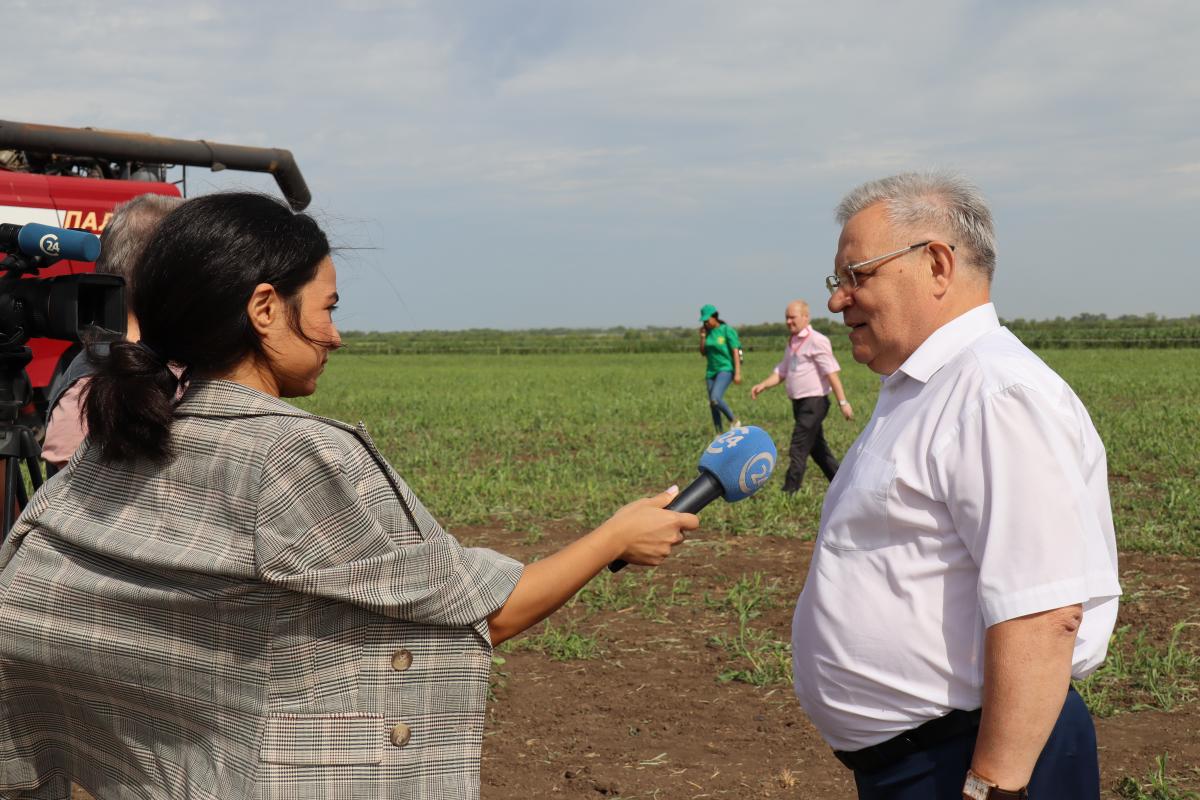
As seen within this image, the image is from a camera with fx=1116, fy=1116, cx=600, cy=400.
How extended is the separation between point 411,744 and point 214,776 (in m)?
0.34

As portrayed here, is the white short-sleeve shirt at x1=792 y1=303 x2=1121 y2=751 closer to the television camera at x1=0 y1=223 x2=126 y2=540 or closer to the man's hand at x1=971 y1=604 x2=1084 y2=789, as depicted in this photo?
the man's hand at x1=971 y1=604 x2=1084 y2=789

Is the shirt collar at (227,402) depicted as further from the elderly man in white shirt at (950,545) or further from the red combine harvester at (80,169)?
the red combine harvester at (80,169)

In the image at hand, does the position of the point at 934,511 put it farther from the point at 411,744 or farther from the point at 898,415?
the point at 411,744

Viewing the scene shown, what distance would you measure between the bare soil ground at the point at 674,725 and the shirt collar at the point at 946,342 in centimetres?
244

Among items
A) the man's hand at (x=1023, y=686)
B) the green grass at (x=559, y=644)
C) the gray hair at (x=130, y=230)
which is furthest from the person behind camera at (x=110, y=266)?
the green grass at (x=559, y=644)

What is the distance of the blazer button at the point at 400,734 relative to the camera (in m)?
1.89

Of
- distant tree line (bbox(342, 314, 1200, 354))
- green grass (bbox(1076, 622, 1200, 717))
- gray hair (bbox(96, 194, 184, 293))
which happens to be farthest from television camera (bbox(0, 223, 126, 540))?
distant tree line (bbox(342, 314, 1200, 354))

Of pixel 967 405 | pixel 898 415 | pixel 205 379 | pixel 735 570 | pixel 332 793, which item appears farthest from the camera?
pixel 735 570

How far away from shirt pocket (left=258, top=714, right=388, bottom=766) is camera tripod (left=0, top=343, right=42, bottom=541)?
1661mm

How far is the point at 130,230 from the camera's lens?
3.27 meters

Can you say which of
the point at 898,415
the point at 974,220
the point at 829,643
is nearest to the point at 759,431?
the point at 898,415

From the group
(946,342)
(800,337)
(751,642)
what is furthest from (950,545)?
(800,337)

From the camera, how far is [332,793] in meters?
1.85

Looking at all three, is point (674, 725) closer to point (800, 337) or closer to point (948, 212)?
point (948, 212)
